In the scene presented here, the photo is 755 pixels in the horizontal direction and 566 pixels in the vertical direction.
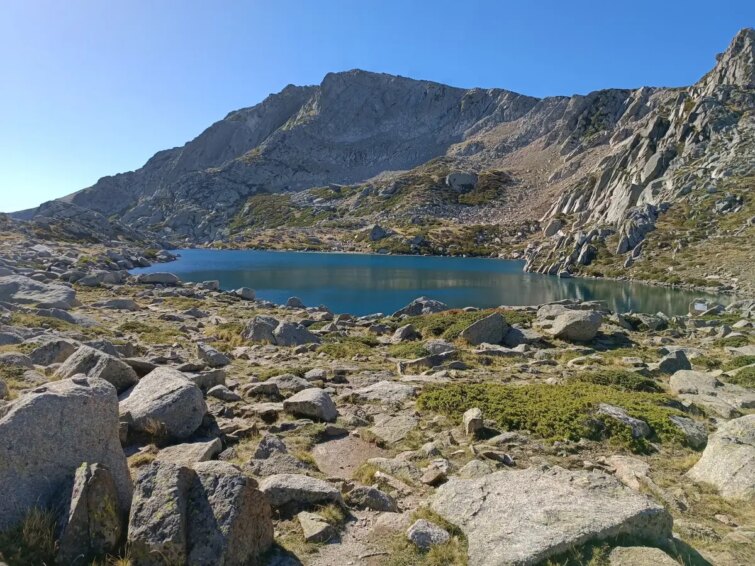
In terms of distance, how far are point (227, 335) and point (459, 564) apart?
23102 mm

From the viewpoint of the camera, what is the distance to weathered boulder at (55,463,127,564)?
5.90 meters

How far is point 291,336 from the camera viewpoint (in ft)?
87.9

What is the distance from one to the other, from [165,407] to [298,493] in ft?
14.6

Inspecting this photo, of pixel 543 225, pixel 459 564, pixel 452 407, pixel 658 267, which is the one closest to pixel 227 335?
pixel 452 407

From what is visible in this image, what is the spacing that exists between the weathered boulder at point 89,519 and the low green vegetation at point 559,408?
8810 millimetres

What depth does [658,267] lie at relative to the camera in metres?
81.3

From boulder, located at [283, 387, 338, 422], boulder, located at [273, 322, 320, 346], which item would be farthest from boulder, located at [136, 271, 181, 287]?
boulder, located at [283, 387, 338, 422]

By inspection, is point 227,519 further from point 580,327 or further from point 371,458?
point 580,327

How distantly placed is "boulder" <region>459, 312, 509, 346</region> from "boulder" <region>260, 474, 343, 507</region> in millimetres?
19391

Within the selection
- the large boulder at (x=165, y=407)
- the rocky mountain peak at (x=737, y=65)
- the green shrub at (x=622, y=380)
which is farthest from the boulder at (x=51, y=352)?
the rocky mountain peak at (x=737, y=65)

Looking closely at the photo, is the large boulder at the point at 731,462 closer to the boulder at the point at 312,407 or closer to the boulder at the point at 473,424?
the boulder at the point at 473,424

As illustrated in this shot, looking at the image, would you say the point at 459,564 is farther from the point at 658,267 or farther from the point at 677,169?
the point at 677,169

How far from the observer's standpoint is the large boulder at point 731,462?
Result: 28.6 feet

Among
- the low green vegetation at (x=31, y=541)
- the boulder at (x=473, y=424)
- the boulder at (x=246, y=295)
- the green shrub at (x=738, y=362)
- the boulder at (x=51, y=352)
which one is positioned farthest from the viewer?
the boulder at (x=246, y=295)
